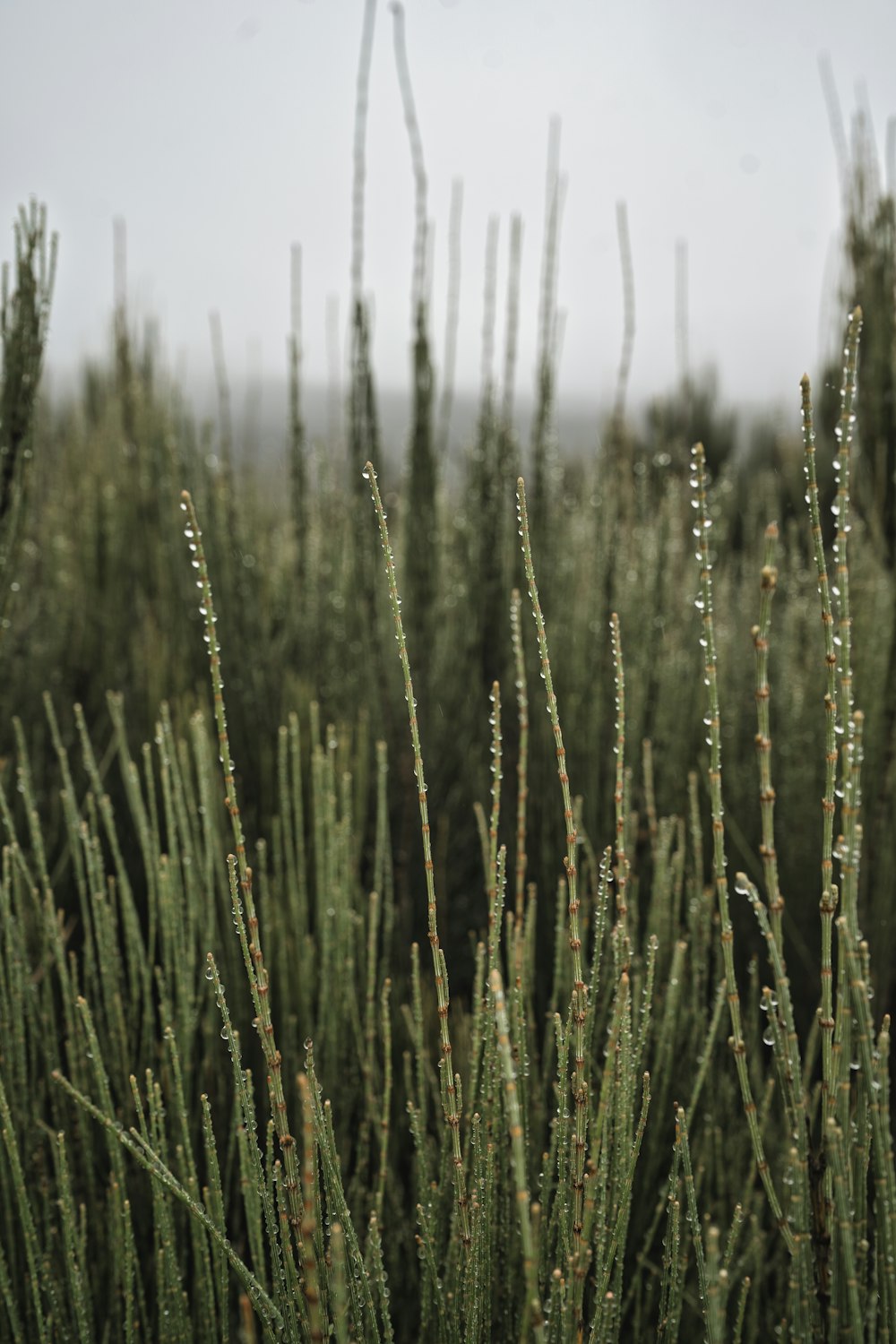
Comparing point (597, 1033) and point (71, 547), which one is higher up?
point (71, 547)

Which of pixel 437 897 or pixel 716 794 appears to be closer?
pixel 716 794

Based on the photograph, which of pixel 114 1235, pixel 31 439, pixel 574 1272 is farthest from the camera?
pixel 31 439

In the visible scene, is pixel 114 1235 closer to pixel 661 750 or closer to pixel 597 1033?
pixel 597 1033

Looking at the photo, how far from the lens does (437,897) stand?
1590 millimetres

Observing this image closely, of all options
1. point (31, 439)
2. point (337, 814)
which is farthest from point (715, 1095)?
point (31, 439)

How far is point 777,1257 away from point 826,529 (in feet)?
5.87

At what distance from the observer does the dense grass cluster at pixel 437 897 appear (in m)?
0.60

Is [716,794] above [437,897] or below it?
above

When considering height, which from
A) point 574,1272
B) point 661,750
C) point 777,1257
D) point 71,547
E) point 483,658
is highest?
point 71,547

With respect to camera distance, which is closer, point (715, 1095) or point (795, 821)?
point (715, 1095)

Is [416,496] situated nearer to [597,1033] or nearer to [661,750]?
[661,750]

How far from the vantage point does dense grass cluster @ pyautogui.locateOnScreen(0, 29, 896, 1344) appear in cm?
60

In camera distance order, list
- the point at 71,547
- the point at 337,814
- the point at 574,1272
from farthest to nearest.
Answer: the point at 71,547
the point at 337,814
the point at 574,1272

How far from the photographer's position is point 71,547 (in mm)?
2418
